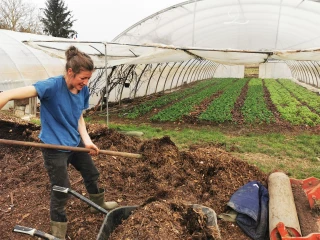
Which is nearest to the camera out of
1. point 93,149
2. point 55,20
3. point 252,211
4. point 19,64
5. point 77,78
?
point 77,78

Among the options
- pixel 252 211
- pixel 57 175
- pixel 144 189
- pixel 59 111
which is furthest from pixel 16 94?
pixel 252 211

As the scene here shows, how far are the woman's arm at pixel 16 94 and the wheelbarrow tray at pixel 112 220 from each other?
1.29 metres

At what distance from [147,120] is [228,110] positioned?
121 inches

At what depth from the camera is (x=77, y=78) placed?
2.96 metres

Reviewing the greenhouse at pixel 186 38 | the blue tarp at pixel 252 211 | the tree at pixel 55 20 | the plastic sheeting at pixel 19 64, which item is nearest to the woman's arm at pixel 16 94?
the blue tarp at pixel 252 211

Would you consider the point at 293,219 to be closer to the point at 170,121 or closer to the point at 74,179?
the point at 74,179

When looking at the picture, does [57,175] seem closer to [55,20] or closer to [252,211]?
[252,211]

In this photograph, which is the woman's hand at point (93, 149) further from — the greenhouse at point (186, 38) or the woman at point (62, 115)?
the greenhouse at point (186, 38)

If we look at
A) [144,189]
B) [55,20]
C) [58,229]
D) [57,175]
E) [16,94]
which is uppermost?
[55,20]

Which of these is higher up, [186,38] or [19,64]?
[186,38]

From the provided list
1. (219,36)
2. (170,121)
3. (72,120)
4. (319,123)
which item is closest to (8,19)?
(219,36)

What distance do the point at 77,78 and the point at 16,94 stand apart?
1.81ft

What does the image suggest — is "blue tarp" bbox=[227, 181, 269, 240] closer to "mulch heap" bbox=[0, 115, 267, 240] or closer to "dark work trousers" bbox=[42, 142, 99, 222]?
"mulch heap" bbox=[0, 115, 267, 240]

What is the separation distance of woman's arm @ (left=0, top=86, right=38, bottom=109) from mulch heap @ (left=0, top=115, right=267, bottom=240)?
1.41 meters
